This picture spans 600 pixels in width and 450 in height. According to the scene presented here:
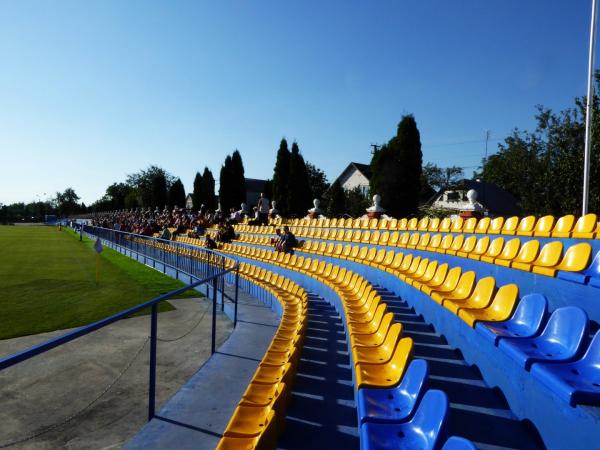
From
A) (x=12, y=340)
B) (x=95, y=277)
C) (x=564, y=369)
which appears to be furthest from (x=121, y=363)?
(x=95, y=277)

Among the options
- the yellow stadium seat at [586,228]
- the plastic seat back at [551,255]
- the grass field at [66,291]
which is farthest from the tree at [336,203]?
the plastic seat back at [551,255]

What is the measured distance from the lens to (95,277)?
635 inches

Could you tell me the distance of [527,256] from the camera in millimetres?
4801

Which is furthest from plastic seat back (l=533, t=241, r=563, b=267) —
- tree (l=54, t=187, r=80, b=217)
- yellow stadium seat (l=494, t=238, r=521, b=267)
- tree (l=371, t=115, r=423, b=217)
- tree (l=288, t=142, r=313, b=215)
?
tree (l=54, t=187, r=80, b=217)

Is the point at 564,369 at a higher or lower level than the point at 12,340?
higher

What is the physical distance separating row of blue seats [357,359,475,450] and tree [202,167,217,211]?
4370 centimetres

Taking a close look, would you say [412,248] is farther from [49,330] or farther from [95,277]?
[95,277]

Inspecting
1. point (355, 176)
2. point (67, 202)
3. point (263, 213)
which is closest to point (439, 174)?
point (355, 176)

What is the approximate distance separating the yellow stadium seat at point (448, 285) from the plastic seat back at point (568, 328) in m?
1.70

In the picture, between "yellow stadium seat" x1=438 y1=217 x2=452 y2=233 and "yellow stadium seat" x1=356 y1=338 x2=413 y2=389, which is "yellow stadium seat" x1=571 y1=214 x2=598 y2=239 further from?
"yellow stadium seat" x1=438 y1=217 x2=452 y2=233

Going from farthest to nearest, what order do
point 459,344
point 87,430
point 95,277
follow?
1. point 95,277
2. point 87,430
3. point 459,344

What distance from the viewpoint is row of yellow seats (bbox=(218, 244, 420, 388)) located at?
3.00 m

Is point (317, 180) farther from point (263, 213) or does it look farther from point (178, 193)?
point (263, 213)

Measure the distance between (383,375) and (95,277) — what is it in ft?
51.2
